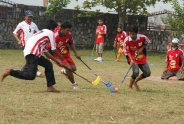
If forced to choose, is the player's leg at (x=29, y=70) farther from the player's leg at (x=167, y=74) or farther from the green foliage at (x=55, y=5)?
the green foliage at (x=55, y=5)

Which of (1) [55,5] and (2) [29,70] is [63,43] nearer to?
(2) [29,70]

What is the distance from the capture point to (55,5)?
2705cm

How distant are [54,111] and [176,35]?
20.6 metres

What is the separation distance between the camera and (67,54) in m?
10.9

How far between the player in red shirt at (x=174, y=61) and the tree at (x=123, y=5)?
12352 millimetres

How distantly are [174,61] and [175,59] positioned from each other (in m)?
0.10

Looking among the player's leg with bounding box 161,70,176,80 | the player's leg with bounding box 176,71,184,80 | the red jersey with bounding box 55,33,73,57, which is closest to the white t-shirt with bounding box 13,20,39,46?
the red jersey with bounding box 55,33,73,57

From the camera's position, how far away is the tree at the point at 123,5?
2700 cm

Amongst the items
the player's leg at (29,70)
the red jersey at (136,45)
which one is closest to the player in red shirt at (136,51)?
the red jersey at (136,45)

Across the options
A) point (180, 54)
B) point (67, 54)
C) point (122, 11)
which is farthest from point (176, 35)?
point (67, 54)

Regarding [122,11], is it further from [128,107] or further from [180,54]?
[128,107]

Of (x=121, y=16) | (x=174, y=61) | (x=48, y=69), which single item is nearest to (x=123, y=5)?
(x=121, y=16)

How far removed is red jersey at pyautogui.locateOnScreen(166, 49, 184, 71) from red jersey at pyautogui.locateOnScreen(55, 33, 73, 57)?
442 cm

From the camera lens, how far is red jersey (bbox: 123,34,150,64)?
A: 10.8 m
